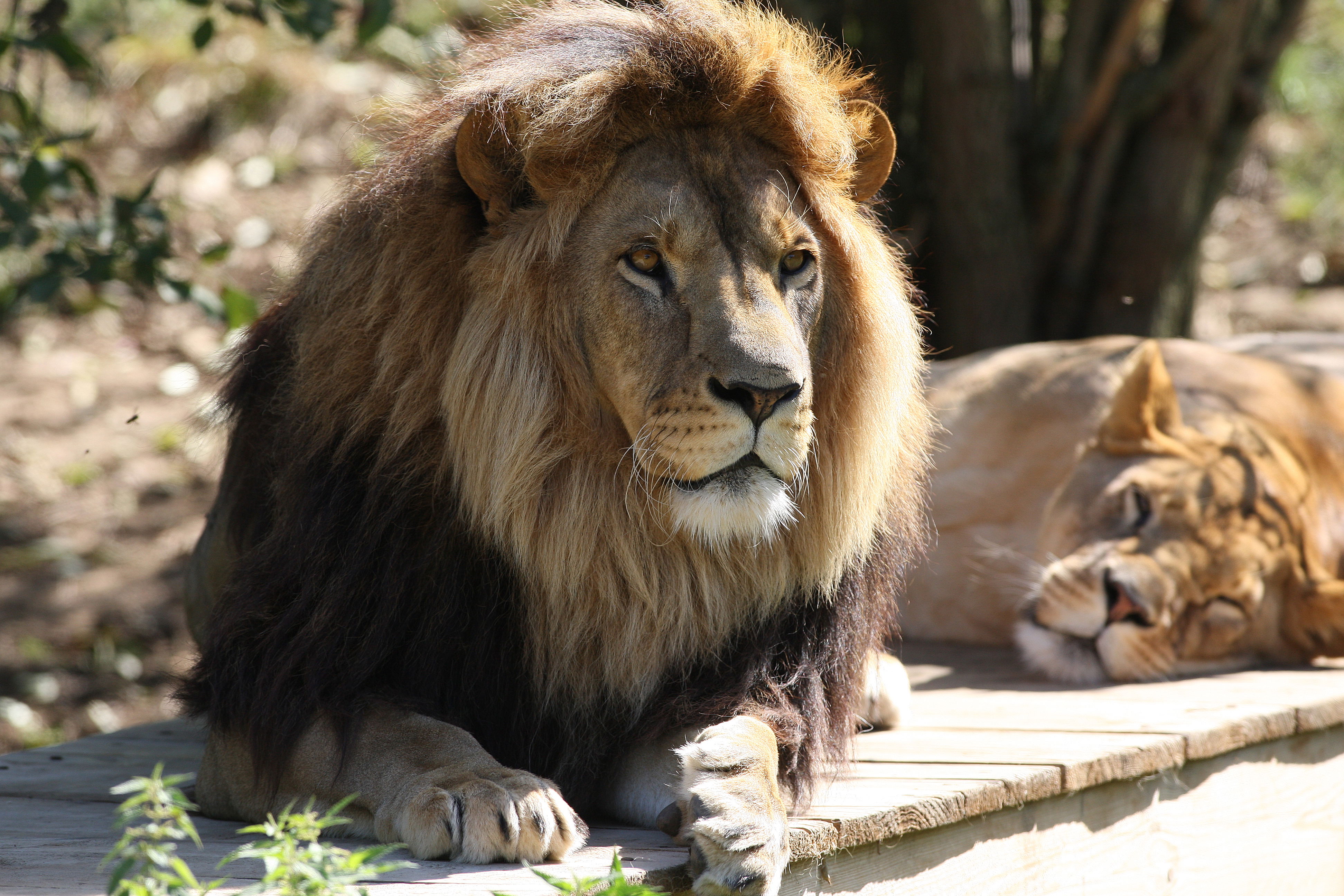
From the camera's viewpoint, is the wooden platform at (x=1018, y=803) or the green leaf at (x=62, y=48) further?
the green leaf at (x=62, y=48)

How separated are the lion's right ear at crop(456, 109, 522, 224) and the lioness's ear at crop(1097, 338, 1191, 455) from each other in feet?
7.18

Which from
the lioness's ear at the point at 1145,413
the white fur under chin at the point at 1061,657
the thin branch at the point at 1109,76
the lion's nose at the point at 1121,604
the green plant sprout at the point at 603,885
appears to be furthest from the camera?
the thin branch at the point at 1109,76

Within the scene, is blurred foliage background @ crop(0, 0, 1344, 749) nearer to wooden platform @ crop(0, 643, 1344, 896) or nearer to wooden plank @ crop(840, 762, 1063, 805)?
wooden platform @ crop(0, 643, 1344, 896)

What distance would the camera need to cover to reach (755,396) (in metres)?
2.22

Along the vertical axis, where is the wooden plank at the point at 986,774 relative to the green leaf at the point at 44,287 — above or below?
below

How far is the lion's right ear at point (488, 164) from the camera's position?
93.8 inches

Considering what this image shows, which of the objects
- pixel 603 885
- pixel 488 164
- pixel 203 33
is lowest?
pixel 603 885

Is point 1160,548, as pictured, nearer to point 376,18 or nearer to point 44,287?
point 376,18

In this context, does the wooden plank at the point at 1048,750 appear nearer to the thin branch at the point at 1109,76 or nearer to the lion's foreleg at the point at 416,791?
the lion's foreleg at the point at 416,791

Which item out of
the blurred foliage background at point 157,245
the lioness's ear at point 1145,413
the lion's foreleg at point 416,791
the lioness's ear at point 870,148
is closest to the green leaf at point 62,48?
A: the blurred foliage background at point 157,245

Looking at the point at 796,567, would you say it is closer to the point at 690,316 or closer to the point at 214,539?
the point at 690,316

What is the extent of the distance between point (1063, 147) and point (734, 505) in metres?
3.39

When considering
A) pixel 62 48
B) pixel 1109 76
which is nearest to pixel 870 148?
pixel 62 48

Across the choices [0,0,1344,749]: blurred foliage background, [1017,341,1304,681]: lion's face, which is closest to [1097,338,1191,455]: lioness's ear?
[1017,341,1304,681]: lion's face
